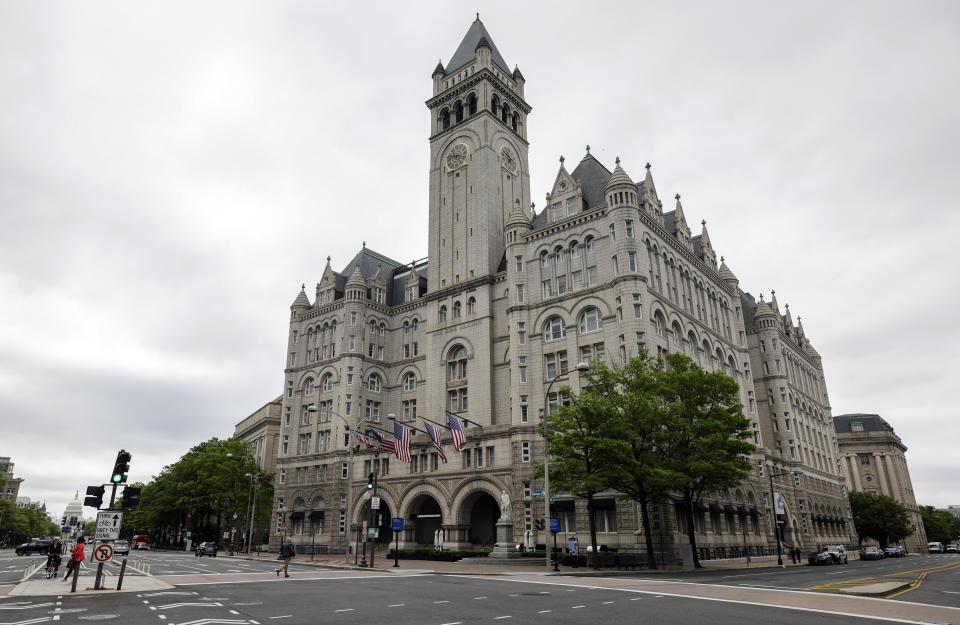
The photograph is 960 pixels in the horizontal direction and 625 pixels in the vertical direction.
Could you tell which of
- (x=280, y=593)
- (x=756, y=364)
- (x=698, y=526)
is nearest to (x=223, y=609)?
(x=280, y=593)

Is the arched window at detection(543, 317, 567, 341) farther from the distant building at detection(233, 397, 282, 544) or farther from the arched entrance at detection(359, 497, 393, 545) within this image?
the distant building at detection(233, 397, 282, 544)

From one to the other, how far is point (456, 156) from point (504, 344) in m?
26.1

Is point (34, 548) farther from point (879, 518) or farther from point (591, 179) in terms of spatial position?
point (879, 518)

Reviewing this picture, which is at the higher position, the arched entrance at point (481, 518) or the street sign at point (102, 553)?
the arched entrance at point (481, 518)

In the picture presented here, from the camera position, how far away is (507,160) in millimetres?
75000

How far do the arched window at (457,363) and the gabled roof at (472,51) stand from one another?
37545 millimetres

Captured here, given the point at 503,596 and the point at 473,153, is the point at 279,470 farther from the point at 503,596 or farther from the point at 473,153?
the point at 503,596

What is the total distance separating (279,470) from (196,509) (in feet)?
39.9

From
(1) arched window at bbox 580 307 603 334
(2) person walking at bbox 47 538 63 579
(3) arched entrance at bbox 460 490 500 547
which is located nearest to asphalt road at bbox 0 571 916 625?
(2) person walking at bbox 47 538 63 579

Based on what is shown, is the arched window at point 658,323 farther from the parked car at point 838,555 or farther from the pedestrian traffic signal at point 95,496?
the pedestrian traffic signal at point 95,496

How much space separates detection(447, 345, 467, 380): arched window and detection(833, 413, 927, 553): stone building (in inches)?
3539

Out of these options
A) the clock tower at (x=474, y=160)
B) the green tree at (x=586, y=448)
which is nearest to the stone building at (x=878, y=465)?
the clock tower at (x=474, y=160)

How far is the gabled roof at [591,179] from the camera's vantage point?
60.7 meters

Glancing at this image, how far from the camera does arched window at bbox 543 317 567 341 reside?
5716 centimetres
